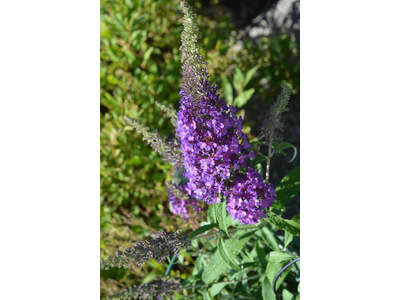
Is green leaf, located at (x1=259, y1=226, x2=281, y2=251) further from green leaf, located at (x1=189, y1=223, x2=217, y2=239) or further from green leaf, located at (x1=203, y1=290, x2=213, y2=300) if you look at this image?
green leaf, located at (x1=203, y1=290, x2=213, y2=300)

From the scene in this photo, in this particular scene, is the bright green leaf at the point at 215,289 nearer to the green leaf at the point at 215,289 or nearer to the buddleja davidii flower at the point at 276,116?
the green leaf at the point at 215,289

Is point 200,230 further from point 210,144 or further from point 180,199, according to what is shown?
point 210,144

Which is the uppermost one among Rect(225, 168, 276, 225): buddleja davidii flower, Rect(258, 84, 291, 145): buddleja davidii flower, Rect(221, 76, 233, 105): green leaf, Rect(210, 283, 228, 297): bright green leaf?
Rect(221, 76, 233, 105): green leaf

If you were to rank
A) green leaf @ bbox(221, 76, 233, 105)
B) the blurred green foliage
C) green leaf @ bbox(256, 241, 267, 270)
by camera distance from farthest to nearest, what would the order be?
1. green leaf @ bbox(221, 76, 233, 105)
2. the blurred green foliage
3. green leaf @ bbox(256, 241, 267, 270)

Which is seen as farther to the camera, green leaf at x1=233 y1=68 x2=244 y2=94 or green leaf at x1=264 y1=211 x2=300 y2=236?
green leaf at x1=233 y1=68 x2=244 y2=94

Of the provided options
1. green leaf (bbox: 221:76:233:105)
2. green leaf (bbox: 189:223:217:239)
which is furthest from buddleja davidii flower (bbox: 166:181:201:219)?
green leaf (bbox: 221:76:233:105)

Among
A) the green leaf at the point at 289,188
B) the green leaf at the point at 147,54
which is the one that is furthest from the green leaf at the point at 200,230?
the green leaf at the point at 147,54
